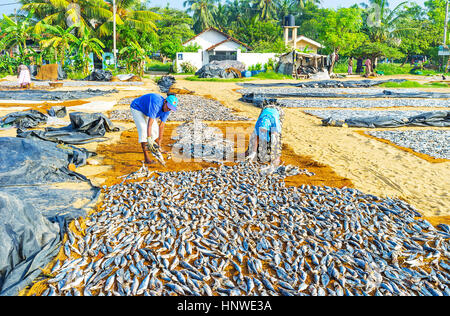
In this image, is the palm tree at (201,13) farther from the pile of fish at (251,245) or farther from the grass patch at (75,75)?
the pile of fish at (251,245)

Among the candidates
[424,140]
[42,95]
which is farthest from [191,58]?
[424,140]

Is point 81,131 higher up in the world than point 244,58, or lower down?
lower down

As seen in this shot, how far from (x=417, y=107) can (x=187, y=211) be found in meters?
15.3

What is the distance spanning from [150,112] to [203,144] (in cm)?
254

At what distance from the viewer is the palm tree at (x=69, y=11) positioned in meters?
29.3

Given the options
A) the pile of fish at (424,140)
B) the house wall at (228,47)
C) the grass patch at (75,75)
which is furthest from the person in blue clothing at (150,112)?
the house wall at (228,47)

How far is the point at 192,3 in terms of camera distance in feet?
187

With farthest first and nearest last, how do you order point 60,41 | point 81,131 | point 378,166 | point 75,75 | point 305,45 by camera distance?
1. point 305,45
2. point 75,75
3. point 60,41
4. point 81,131
5. point 378,166

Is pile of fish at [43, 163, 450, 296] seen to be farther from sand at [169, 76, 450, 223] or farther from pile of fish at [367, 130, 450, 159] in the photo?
pile of fish at [367, 130, 450, 159]

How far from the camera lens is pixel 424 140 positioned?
965cm

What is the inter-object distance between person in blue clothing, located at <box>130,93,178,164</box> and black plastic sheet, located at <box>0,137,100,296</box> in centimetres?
140

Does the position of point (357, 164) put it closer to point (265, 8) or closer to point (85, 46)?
point (85, 46)

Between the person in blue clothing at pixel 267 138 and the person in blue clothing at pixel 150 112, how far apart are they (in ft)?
6.05
